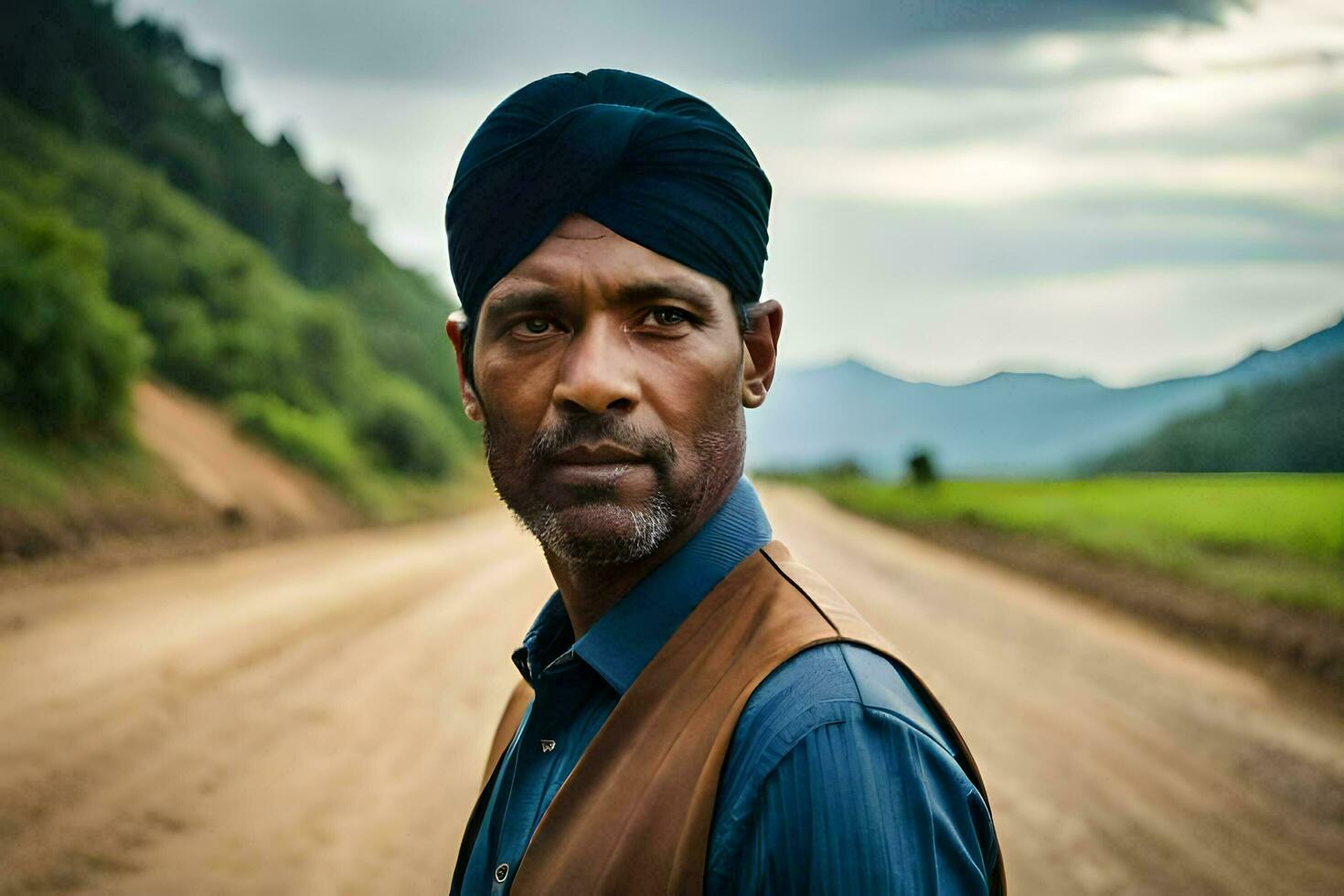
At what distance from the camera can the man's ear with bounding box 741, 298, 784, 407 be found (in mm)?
1682

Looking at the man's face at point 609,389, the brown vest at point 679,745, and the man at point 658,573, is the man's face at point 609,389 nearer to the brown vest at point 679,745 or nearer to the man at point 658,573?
the man at point 658,573

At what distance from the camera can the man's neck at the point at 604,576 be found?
4.96ft

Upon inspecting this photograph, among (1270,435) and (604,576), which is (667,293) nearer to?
(604,576)

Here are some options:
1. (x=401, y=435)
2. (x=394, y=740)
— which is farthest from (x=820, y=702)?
(x=401, y=435)

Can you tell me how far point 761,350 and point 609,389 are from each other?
35 centimetres

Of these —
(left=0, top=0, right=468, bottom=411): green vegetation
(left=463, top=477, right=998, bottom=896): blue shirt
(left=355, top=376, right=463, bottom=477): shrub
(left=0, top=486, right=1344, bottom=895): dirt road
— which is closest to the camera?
(left=463, top=477, right=998, bottom=896): blue shirt

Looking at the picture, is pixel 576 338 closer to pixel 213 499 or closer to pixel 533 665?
pixel 533 665

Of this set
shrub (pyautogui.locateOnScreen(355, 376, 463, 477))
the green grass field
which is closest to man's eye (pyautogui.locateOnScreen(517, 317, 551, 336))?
the green grass field

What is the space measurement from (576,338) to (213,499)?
16.8 metres

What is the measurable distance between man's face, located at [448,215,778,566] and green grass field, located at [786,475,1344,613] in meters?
12.4

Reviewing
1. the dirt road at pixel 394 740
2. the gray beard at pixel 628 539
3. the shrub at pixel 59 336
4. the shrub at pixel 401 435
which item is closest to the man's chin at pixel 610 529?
the gray beard at pixel 628 539

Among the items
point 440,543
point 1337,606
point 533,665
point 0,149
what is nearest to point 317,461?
point 440,543

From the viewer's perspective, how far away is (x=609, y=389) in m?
1.44

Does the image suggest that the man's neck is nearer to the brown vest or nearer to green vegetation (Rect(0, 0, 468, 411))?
the brown vest
